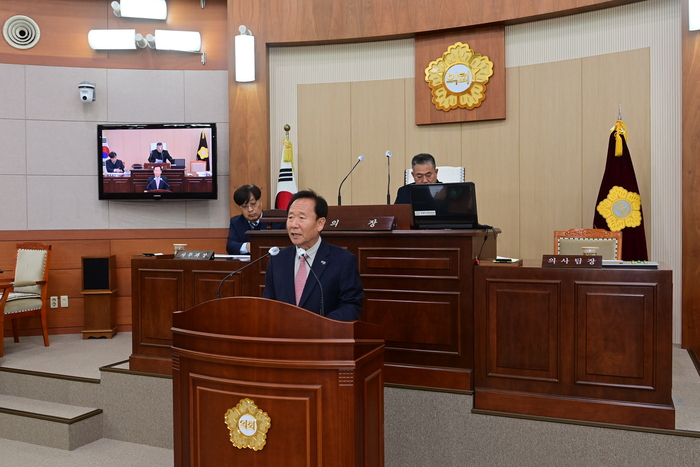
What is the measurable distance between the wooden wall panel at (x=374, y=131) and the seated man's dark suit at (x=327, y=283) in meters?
3.33

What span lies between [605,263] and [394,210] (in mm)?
1171

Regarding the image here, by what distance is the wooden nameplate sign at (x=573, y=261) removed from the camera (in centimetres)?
282

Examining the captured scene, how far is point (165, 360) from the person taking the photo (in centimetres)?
378

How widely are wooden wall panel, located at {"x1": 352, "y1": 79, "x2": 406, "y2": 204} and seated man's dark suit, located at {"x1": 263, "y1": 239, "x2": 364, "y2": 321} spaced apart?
333cm

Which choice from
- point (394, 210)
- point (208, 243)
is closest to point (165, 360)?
point (394, 210)

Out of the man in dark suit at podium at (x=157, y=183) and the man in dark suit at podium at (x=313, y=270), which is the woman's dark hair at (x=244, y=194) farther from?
the man in dark suit at podium at (x=313, y=270)

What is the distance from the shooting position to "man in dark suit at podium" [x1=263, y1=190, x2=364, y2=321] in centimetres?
239

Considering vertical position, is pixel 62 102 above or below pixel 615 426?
above

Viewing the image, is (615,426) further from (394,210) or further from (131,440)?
(131,440)

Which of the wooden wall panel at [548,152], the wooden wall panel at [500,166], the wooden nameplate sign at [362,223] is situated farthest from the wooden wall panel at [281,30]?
the wooden nameplate sign at [362,223]

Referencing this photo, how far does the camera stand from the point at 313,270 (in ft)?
7.86

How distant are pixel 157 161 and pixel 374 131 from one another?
2290 mm

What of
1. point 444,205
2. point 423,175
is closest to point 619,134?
point 423,175

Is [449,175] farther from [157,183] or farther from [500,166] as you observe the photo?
[157,183]
